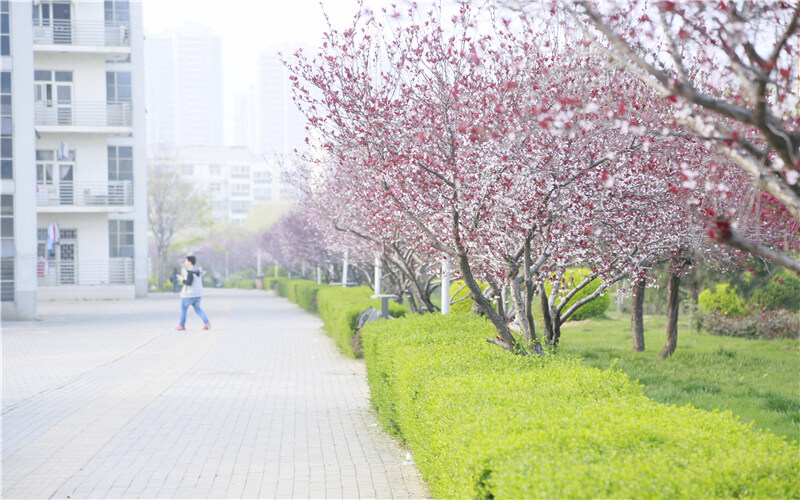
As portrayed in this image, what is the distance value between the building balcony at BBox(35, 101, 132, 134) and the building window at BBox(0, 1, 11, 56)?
45.1 ft

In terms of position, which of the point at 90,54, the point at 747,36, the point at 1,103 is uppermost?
the point at 90,54

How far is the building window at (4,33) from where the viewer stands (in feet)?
80.8

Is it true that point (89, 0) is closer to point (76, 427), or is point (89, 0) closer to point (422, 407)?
point (76, 427)

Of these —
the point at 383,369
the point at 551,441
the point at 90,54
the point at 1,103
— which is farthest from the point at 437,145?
the point at 90,54

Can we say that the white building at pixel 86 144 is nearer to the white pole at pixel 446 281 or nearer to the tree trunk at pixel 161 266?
the tree trunk at pixel 161 266

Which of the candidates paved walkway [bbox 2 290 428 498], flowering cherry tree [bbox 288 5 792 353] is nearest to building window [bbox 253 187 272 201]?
paved walkway [bbox 2 290 428 498]

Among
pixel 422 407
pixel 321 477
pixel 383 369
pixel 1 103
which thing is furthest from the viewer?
pixel 1 103

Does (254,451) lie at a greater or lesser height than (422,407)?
lesser

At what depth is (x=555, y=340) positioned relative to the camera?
9312 mm

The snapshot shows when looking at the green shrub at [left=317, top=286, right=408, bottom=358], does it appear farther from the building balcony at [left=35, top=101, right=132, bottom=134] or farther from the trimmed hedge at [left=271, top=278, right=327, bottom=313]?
the building balcony at [left=35, top=101, right=132, bottom=134]

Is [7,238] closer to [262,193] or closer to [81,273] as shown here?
[81,273]

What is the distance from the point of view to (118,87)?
133 ft

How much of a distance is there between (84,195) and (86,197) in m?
0.14

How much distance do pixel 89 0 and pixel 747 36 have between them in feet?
136
